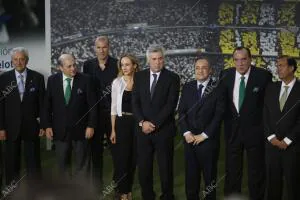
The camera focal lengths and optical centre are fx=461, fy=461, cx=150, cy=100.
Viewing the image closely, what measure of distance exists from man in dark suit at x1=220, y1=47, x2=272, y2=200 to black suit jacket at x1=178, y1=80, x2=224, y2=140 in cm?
11

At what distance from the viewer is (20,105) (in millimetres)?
3906

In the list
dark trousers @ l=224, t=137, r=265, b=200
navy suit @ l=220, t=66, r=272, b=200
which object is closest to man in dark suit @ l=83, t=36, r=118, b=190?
navy suit @ l=220, t=66, r=272, b=200

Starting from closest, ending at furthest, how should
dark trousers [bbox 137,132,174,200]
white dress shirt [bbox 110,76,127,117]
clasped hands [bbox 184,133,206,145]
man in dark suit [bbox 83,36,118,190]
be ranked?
clasped hands [bbox 184,133,206,145] < dark trousers [bbox 137,132,174,200] < white dress shirt [bbox 110,76,127,117] < man in dark suit [bbox 83,36,118,190]

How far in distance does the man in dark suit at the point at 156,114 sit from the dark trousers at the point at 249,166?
0.49 m

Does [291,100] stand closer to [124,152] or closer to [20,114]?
[124,152]

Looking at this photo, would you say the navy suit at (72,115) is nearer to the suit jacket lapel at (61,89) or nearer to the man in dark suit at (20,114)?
the suit jacket lapel at (61,89)

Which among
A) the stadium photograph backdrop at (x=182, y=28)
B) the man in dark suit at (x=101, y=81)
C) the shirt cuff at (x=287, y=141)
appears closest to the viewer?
the shirt cuff at (x=287, y=141)

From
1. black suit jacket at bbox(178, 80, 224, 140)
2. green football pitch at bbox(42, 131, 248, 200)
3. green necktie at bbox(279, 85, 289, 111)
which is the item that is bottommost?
green football pitch at bbox(42, 131, 248, 200)

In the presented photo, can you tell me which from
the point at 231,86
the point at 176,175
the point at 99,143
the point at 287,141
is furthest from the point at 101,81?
the point at 287,141

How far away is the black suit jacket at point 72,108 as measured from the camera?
12.6ft

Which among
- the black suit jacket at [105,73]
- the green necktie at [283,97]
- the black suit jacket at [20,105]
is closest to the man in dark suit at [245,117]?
the green necktie at [283,97]

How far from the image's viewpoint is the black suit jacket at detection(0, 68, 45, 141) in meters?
3.89

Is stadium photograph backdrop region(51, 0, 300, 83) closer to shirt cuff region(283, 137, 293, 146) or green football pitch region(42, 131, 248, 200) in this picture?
green football pitch region(42, 131, 248, 200)

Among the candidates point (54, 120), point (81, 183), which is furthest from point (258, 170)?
point (81, 183)
